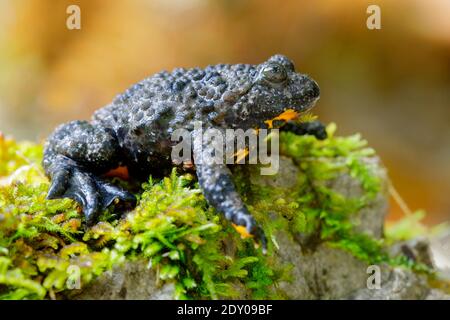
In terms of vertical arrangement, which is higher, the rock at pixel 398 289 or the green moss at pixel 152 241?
the green moss at pixel 152 241

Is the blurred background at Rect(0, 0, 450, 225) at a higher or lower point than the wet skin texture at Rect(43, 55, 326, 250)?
higher

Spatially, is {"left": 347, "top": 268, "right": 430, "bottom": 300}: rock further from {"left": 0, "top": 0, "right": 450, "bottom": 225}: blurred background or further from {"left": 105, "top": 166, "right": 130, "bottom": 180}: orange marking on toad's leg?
{"left": 0, "top": 0, "right": 450, "bottom": 225}: blurred background

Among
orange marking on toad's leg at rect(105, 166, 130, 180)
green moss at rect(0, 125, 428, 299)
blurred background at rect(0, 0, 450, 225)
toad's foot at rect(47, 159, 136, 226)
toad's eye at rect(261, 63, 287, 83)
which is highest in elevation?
blurred background at rect(0, 0, 450, 225)

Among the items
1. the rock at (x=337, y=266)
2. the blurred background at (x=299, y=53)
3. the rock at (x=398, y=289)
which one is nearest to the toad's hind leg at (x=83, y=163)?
the rock at (x=337, y=266)

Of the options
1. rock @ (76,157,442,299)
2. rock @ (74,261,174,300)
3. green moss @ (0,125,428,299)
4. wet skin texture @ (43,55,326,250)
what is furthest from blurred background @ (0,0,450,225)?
rock @ (74,261,174,300)

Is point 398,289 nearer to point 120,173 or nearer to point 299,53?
point 120,173

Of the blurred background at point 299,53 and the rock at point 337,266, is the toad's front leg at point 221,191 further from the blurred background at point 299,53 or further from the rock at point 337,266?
the blurred background at point 299,53

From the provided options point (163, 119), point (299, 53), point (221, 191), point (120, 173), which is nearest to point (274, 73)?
point (163, 119)
